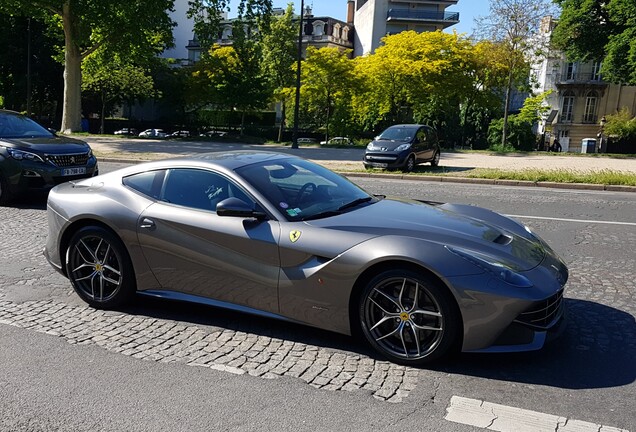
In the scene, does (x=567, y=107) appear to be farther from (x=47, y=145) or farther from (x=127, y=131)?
(x=47, y=145)

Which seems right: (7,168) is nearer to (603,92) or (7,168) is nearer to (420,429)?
(420,429)

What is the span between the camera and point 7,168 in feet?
31.5

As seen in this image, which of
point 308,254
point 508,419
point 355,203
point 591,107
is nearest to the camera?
point 508,419

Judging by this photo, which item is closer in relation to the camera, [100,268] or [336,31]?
[100,268]

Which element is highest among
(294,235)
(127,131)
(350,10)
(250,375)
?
(350,10)

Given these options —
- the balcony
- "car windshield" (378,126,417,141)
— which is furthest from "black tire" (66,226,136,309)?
the balcony

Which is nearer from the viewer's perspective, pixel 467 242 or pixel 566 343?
pixel 467 242

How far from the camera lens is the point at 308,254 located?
388 cm

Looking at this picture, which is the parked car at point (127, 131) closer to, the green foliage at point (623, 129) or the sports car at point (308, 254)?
the green foliage at point (623, 129)

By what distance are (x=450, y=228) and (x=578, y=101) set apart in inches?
→ 2335

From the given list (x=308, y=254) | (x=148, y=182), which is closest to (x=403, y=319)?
(x=308, y=254)

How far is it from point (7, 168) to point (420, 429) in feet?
29.7

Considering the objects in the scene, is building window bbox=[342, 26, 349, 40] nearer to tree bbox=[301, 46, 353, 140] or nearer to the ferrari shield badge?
tree bbox=[301, 46, 353, 140]

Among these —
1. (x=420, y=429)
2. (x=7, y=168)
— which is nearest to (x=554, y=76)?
(x=7, y=168)
